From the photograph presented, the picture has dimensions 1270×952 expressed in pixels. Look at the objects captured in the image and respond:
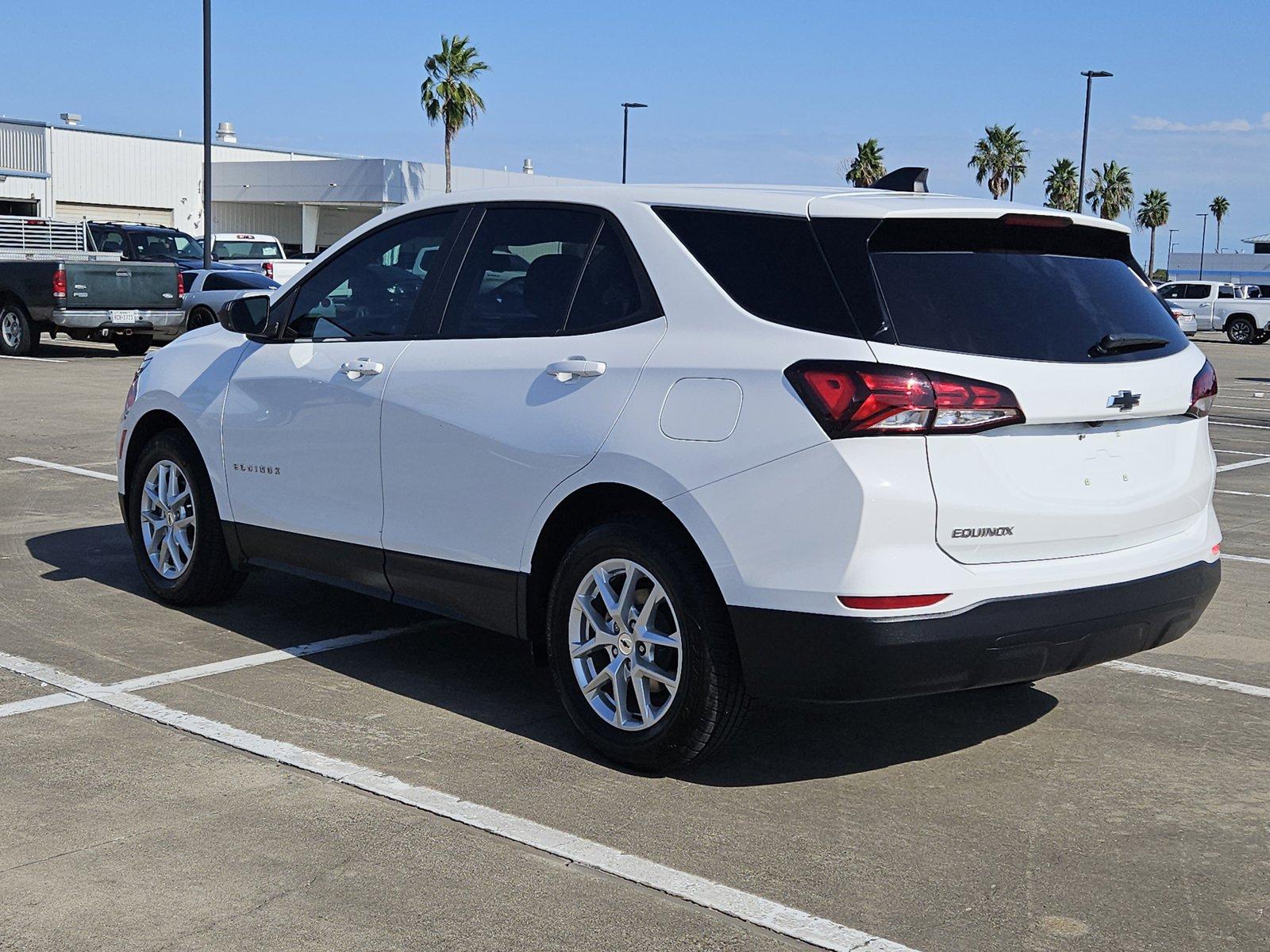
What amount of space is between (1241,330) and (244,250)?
2930 cm

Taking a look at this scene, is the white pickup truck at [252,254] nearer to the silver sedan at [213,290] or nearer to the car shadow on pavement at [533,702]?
the silver sedan at [213,290]

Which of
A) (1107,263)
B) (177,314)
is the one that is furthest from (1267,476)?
(177,314)

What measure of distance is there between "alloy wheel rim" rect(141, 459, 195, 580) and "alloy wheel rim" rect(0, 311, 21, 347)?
1648 cm

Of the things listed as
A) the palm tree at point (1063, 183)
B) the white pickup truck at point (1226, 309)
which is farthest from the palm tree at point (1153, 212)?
the white pickup truck at point (1226, 309)

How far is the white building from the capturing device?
52.0 metres

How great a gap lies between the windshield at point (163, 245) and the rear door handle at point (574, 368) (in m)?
21.2

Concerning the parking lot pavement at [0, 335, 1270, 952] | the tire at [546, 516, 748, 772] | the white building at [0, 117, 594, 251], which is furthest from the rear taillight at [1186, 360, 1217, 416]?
the white building at [0, 117, 594, 251]

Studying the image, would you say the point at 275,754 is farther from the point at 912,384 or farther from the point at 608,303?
the point at 912,384

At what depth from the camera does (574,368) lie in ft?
15.8

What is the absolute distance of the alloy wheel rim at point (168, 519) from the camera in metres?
6.64

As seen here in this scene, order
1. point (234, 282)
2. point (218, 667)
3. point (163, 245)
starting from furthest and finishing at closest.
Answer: point (163, 245)
point (234, 282)
point (218, 667)

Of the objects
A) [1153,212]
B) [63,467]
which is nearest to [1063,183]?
[1153,212]

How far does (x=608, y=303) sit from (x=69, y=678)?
2468 mm

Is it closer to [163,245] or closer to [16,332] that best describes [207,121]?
[163,245]
